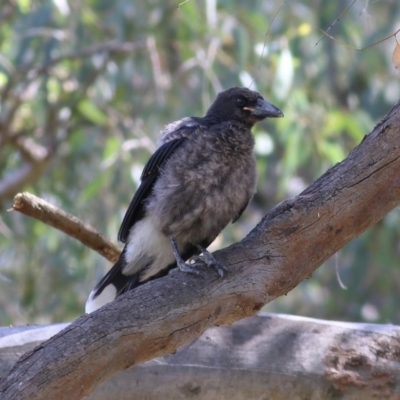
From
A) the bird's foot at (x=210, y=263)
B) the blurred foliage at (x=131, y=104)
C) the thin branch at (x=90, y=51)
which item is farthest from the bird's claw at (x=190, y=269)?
the thin branch at (x=90, y=51)

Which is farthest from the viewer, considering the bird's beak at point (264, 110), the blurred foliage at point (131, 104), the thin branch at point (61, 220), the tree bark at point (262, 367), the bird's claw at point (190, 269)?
the blurred foliage at point (131, 104)

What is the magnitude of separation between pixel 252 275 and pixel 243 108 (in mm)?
1083

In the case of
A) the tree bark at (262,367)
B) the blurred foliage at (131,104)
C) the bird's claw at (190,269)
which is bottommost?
the tree bark at (262,367)

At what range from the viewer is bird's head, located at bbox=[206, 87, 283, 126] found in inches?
122

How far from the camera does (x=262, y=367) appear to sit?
2510mm

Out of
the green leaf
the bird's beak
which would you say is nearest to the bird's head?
the bird's beak

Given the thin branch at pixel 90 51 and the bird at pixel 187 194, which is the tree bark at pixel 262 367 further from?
the thin branch at pixel 90 51

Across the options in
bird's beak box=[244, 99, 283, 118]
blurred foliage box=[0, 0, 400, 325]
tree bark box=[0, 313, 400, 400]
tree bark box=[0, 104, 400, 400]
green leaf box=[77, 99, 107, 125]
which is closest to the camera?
tree bark box=[0, 104, 400, 400]

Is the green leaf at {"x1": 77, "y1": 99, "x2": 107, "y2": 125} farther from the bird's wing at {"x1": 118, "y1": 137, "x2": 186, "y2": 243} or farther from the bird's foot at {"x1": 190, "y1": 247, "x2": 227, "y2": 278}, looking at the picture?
the bird's foot at {"x1": 190, "y1": 247, "x2": 227, "y2": 278}

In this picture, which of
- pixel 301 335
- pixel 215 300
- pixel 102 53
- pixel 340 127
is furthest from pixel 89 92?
pixel 215 300

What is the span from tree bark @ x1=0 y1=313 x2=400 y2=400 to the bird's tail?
14.1 inches

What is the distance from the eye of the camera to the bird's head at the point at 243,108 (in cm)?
310

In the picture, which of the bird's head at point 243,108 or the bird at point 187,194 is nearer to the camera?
the bird at point 187,194

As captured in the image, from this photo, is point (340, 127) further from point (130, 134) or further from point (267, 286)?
point (267, 286)
